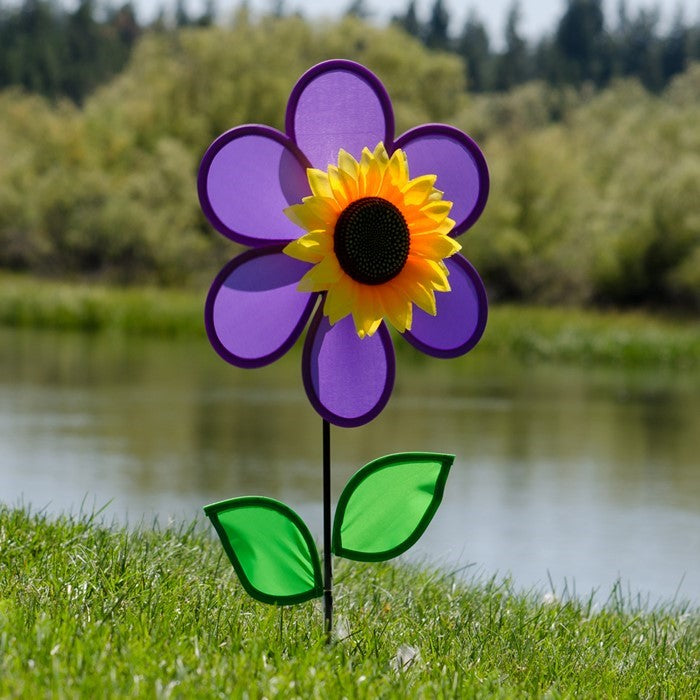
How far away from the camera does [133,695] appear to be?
8.68ft

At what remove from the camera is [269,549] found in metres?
3.68

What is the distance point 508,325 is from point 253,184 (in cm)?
2091

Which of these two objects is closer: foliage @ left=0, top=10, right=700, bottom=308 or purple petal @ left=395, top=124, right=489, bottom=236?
purple petal @ left=395, top=124, right=489, bottom=236

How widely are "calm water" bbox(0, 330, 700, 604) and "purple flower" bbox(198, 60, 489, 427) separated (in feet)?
5.02

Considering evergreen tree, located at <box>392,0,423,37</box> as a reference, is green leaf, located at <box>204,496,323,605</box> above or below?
below

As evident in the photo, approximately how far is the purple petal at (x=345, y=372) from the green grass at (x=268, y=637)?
59cm

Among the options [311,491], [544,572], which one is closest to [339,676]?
[544,572]

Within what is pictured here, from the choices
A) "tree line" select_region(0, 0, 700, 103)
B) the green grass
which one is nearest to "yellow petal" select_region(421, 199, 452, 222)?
the green grass

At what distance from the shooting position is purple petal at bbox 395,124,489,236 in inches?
153

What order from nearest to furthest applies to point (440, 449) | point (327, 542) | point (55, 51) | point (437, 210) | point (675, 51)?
1. point (327, 542)
2. point (437, 210)
3. point (440, 449)
4. point (55, 51)
5. point (675, 51)

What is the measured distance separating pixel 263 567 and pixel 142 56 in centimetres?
Answer: 4810

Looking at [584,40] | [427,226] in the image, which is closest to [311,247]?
[427,226]

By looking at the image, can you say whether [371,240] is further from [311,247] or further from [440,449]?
[440,449]

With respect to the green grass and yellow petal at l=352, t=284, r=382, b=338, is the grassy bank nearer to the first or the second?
the green grass
